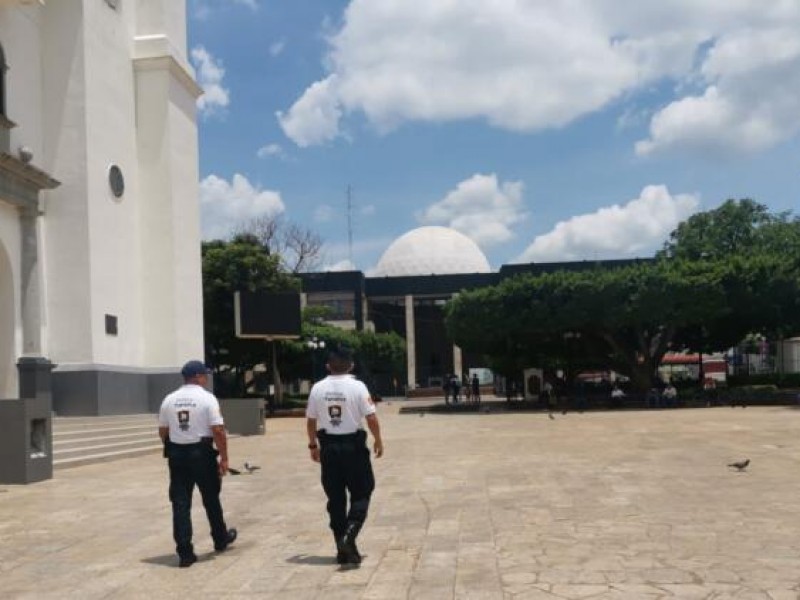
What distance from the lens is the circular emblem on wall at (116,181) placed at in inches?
916

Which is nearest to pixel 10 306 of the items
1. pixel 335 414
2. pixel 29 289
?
pixel 29 289

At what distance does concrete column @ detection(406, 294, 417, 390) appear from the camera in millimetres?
68375

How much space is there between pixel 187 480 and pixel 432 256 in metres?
64.5

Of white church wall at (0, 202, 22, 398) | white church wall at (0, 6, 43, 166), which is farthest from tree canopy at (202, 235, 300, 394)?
white church wall at (0, 202, 22, 398)

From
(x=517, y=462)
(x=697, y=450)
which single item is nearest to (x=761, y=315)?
(x=697, y=450)

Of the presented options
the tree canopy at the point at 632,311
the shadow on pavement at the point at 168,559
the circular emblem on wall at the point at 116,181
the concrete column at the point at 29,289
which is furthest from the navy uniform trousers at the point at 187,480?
the tree canopy at the point at 632,311

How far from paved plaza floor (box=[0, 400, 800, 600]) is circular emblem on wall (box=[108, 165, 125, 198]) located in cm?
956

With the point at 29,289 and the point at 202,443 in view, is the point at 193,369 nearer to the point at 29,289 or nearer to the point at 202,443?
the point at 202,443

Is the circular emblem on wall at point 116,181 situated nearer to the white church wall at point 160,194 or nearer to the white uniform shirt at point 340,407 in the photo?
the white church wall at point 160,194

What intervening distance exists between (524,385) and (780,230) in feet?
79.3

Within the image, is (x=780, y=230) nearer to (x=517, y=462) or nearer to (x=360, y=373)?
(x=360, y=373)

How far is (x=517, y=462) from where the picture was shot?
14.7 metres

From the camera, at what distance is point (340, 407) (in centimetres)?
682

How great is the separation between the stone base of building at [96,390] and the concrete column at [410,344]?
147 feet
